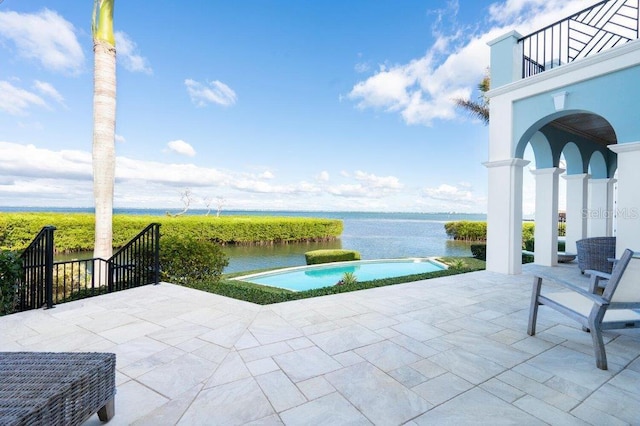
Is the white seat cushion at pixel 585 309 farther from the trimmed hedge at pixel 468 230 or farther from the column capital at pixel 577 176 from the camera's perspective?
the trimmed hedge at pixel 468 230

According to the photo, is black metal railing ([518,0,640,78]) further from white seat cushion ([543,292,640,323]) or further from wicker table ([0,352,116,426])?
wicker table ([0,352,116,426])

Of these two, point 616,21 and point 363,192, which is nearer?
point 616,21

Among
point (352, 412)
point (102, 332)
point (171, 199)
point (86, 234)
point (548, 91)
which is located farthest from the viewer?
point (171, 199)

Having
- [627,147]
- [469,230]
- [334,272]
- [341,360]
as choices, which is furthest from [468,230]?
[341,360]

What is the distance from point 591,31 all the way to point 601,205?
17.3 feet

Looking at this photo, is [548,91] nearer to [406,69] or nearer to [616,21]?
[616,21]

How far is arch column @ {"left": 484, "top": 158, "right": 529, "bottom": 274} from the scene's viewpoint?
19.5ft

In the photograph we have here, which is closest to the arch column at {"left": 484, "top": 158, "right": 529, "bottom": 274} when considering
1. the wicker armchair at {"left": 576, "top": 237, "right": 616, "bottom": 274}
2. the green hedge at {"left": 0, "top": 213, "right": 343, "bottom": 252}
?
the wicker armchair at {"left": 576, "top": 237, "right": 616, "bottom": 274}

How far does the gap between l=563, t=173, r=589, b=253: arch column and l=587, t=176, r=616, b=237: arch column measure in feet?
2.65

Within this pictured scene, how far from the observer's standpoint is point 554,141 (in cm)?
708

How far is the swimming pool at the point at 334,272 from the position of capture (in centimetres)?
788

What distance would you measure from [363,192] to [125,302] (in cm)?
5309

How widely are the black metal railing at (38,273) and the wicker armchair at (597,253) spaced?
8290 millimetres

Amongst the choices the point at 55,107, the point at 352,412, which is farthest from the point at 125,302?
the point at 55,107
